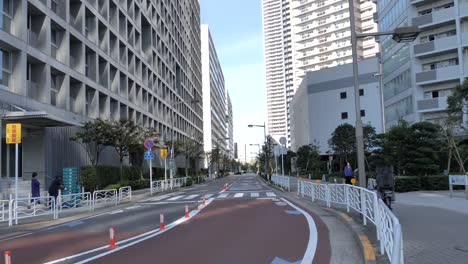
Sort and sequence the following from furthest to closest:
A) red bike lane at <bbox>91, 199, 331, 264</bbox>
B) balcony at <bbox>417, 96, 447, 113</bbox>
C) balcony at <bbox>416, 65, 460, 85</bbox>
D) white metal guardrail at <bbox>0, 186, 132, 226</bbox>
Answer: balcony at <bbox>417, 96, 447, 113</bbox> → balcony at <bbox>416, 65, 460, 85</bbox> → white metal guardrail at <bbox>0, 186, 132, 226</bbox> → red bike lane at <bbox>91, 199, 331, 264</bbox>

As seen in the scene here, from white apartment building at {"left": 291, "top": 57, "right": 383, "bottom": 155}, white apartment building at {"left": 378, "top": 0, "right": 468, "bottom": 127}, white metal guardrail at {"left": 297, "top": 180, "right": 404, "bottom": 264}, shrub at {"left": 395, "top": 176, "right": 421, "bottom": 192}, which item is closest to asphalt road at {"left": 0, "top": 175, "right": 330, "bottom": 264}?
white metal guardrail at {"left": 297, "top": 180, "right": 404, "bottom": 264}

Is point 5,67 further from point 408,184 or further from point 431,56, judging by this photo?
point 431,56

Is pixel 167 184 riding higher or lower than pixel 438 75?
lower

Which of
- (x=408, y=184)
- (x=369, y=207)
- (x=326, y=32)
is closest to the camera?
(x=369, y=207)

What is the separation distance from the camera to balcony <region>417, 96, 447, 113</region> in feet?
176

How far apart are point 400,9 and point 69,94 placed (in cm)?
4301

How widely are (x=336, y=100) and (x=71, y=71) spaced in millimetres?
65069

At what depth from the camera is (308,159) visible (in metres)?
75.6

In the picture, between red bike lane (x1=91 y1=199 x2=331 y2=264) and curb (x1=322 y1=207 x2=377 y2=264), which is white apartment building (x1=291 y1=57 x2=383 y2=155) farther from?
red bike lane (x1=91 y1=199 x2=331 y2=264)

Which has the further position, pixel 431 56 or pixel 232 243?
pixel 431 56

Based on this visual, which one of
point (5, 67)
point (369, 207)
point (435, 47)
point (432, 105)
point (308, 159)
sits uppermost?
point (435, 47)

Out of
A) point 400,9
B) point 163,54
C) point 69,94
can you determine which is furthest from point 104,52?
point 400,9

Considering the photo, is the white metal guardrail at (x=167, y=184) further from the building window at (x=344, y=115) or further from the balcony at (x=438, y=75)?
the building window at (x=344, y=115)

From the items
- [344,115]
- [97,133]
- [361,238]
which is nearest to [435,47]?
[344,115]
